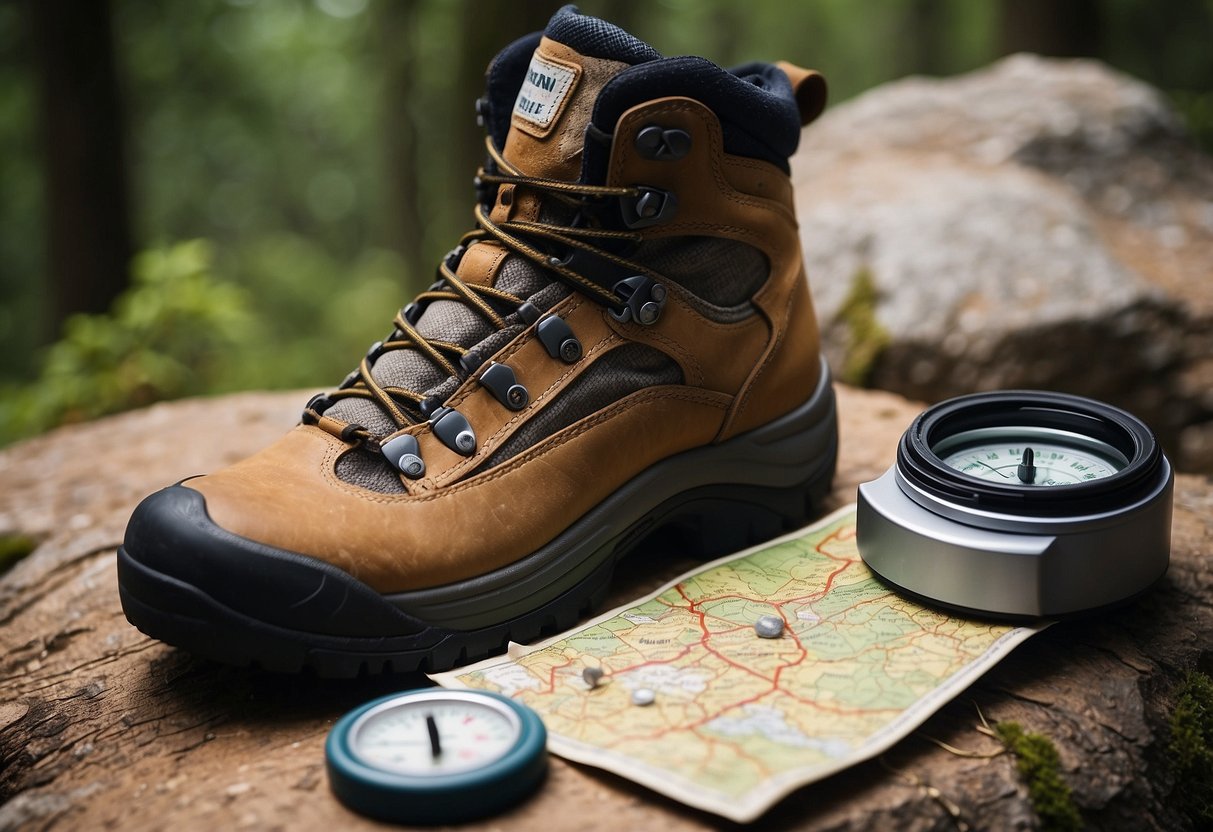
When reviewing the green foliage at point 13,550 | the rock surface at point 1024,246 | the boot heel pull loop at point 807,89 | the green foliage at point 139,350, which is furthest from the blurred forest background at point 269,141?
the boot heel pull loop at point 807,89

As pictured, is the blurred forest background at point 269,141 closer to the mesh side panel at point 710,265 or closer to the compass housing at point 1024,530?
the mesh side panel at point 710,265

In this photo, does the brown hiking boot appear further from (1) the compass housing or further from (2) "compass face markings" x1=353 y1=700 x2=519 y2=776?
(1) the compass housing

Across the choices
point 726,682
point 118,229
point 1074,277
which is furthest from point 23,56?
point 726,682

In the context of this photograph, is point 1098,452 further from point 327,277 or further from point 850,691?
point 327,277

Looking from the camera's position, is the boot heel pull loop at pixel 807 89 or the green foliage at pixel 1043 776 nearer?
the green foliage at pixel 1043 776

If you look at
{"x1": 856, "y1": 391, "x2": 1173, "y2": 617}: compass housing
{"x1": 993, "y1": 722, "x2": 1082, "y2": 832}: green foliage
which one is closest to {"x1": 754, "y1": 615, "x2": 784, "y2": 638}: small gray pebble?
{"x1": 856, "y1": 391, "x2": 1173, "y2": 617}: compass housing

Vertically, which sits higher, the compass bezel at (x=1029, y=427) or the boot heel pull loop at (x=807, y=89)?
the boot heel pull loop at (x=807, y=89)

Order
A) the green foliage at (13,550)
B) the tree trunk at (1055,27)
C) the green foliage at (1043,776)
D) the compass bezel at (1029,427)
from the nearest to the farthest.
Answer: the green foliage at (1043,776) < the compass bezel at (1029,427) < the green foliage at (13,550) < the tree trunk at (1055,27)
